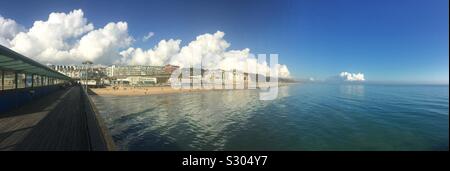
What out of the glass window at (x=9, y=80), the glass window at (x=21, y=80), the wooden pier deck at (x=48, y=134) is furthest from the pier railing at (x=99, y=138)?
the glass window at (x=21, y=80)

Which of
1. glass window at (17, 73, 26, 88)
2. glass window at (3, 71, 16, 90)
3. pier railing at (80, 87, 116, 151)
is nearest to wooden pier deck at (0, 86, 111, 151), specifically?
pier railing at (80, 87, 116, 151)

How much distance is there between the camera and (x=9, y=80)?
20.3m

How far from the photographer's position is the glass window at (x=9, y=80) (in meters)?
19.1

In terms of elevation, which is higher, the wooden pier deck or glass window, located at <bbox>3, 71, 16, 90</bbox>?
glass window, located at <bbox>3, 71, 16, 90</bbox>

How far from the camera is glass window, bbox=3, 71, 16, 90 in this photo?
19.1 meters

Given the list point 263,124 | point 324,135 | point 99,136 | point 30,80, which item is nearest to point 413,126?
point 324,135

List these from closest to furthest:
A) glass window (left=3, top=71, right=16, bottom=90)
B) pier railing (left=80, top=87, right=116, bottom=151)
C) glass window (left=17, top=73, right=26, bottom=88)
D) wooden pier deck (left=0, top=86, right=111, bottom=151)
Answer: pier railing (left=80, top=87, right=116, bottom=151) < wooden pier deck (left=0, top=86, right=111, bottom=151) < glass window (left=3, top=71, right=16, bottom=90) < glass window (left=17, top=73, right=26, bottom=88)

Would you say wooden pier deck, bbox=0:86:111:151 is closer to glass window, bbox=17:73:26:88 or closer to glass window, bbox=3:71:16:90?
glass window, bbox=3:71:16:90

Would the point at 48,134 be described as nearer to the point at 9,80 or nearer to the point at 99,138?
the point at 99,138

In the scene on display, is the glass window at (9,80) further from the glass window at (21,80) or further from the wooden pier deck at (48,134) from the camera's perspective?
the wooden pier deck at (48,134)

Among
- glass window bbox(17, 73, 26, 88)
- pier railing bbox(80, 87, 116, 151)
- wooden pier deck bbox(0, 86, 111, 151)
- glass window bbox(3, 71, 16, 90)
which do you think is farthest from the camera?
glass window bbox(17, 73, 26, 88)

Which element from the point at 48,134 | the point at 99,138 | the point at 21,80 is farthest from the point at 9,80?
the point at 99,138
